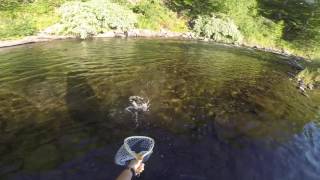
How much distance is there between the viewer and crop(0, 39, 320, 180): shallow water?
42.5 feet

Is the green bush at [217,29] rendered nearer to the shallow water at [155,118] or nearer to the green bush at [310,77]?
the shallow water at [155,118]

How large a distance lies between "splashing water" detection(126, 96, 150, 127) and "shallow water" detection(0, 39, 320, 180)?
0.33m

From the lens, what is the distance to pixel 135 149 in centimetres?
1245

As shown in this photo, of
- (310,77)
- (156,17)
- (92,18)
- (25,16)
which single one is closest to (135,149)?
(310,77)

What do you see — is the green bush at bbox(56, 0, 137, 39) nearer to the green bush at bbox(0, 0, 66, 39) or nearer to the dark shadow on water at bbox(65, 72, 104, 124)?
the green bush at bbox(0, 0, 66, 39)

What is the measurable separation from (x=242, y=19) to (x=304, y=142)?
109 ft

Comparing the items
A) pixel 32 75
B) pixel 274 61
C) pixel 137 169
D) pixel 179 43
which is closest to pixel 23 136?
pixel 137 169

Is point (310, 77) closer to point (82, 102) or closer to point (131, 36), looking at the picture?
point (131, 36)

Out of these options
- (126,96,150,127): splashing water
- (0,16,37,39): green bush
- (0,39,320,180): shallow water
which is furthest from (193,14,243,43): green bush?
(126,96,150,127): splashing water

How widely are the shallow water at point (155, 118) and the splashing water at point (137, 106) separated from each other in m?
0.33

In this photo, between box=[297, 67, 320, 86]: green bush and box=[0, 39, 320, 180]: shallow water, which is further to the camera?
box=[297, 67, 320, 86]: green bush

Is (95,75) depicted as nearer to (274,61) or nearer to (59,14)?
(59,14)

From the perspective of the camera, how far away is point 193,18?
47062 millimetres

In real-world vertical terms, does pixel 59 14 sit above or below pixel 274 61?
above
